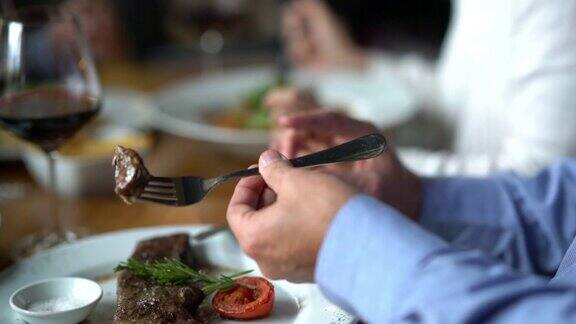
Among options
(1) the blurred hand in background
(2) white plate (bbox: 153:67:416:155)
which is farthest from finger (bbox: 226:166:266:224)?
(1) the blurred hand in background

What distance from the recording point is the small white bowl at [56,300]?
78 cm

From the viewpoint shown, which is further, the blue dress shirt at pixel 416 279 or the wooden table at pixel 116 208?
the wooden table at pixel 116 208

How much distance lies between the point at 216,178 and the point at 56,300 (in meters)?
0.23

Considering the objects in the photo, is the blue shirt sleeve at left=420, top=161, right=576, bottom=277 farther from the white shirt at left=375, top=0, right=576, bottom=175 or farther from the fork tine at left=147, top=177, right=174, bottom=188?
the fork tine at left=147, top=177, right=174, bottom=188

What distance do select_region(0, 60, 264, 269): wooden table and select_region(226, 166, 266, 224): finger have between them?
0.29 m

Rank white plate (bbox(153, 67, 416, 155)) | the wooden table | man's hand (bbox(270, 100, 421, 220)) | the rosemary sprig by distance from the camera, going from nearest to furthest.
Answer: the rosemary sprig < man's hand (bbox(270, 100, 421, 220)) < the wooden table < white plate (bbox(153, 67, 416, 155))

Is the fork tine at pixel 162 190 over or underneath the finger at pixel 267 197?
over

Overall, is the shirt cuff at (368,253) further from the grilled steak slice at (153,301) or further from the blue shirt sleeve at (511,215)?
the blue shirt sleeve at (511,215)

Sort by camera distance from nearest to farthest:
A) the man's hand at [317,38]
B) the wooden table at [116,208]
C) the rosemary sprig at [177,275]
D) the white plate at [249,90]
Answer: the rosemary sprig at [177,275] → the wooden table at [116,208] → the white plate at [249,90] → the man's hand at [317,38]

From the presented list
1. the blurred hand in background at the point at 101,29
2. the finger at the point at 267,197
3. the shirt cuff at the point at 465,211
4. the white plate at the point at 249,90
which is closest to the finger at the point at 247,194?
the finger at the point at 267,197

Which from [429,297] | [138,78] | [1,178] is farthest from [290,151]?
[138,78]

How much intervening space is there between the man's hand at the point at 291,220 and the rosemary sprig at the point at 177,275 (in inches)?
5.0

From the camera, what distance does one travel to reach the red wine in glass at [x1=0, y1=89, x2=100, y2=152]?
3.27ft

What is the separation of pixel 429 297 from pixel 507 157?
2.69 ft
